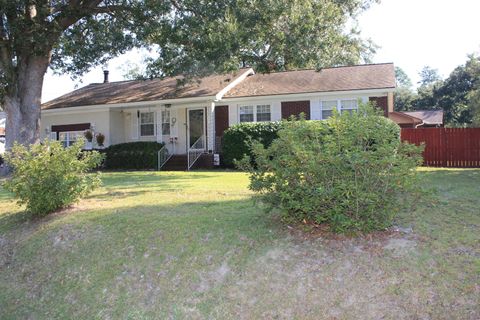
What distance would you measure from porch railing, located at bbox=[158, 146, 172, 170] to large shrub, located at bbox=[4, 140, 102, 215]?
1187 cm

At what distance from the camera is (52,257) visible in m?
6.50

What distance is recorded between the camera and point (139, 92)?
23094 millimetres

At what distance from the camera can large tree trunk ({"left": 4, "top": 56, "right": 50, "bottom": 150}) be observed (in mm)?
15070

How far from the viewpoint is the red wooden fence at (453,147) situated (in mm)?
17594

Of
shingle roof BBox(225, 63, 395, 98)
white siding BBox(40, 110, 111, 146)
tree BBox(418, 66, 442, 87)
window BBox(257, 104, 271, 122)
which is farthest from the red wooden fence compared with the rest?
tree BBox(418, 66, 442, 87)

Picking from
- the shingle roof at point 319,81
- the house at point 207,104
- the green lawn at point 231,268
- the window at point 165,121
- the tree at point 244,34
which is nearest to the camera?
the green lawn at point 231,268

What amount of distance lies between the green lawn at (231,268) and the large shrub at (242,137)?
33.1 ft

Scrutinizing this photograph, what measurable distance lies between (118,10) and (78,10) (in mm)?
1376

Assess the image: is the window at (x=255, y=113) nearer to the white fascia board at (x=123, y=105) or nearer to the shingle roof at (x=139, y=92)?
the shingle roof at (x=139, y=92)

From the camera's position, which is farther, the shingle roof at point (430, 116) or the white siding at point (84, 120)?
the shingle roof at point (430, 116)

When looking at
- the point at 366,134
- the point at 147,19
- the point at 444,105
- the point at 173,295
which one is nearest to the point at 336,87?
the point at 147,19

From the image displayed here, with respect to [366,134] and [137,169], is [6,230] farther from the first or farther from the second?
[137,169]

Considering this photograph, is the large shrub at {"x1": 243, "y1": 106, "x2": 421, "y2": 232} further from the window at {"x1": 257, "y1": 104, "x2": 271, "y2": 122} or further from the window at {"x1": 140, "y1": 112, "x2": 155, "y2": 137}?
the window at {"x1": 140, "y1": 112, "x2": 155, "y2": 137}

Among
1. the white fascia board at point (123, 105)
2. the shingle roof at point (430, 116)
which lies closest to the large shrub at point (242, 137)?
the white fascia board at point (123, 105)
